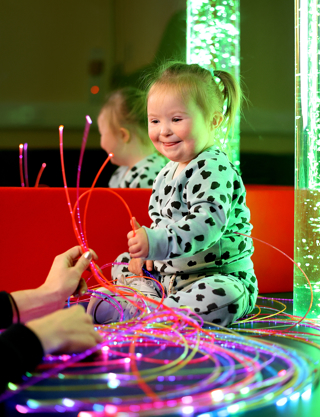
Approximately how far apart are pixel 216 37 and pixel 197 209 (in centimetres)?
91

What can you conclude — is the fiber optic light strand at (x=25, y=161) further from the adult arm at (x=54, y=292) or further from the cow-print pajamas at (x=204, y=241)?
the adult arm at (x=54, y=292)

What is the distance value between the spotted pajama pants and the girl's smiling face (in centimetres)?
32

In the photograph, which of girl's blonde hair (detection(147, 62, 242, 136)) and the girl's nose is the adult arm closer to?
the girl's nose

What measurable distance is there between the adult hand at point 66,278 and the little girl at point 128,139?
895 millimetres

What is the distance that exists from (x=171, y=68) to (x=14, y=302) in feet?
2.36

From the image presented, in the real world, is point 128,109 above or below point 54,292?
above

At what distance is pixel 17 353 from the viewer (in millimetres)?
614

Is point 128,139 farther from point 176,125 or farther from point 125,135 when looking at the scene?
point 176,125

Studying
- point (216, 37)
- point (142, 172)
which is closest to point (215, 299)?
point (142, 172)

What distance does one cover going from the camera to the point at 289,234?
5.20 feet

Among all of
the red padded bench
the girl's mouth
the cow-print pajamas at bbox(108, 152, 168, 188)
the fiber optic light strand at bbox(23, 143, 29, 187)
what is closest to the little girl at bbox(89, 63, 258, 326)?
the girl's mouth

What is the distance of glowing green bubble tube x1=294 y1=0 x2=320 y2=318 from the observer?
1.17 metres

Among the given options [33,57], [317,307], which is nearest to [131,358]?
[317,307]

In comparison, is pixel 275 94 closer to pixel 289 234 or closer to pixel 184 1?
pixel 184 1
